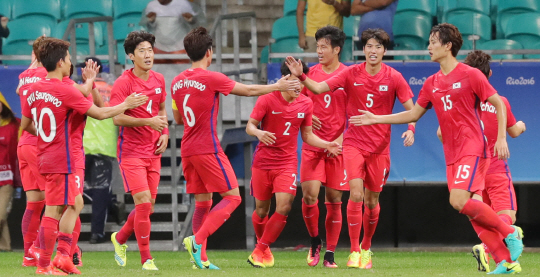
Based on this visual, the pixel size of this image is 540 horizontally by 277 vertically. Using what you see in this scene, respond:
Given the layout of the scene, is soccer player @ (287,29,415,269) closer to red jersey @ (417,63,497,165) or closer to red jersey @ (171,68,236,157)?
red jersey @ (417,63,497,165)

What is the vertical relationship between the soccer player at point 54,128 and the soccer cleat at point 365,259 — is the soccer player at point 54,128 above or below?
above

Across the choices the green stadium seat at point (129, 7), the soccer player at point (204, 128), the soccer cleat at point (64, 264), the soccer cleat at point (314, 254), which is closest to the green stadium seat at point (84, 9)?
the green stadium seat at point (129, 7)

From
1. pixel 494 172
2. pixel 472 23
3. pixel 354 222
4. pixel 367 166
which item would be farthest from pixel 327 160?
pixel 472 23

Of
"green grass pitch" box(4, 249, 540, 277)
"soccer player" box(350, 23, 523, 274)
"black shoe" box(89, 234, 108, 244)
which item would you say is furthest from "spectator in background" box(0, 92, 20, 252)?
"soccer player" box(350, 23, 523, 274)

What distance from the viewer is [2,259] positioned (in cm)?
1008

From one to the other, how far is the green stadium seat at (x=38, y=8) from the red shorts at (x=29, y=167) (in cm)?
644

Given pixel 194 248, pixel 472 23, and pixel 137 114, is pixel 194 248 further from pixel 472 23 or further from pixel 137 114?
pixel 472 23

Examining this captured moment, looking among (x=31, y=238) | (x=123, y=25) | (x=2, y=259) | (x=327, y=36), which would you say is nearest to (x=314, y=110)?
(x=327, y=36)

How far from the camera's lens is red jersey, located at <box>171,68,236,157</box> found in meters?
7.99

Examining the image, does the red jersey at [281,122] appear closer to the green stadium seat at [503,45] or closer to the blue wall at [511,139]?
the blue wall at [511,139]

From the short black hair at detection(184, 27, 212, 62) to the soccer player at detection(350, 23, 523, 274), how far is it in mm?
1616

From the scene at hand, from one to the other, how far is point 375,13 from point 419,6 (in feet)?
5.90

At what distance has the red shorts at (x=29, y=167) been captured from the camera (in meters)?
8.71

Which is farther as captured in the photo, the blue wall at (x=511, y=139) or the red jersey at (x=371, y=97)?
the blue wall at (x=511, y=139)
